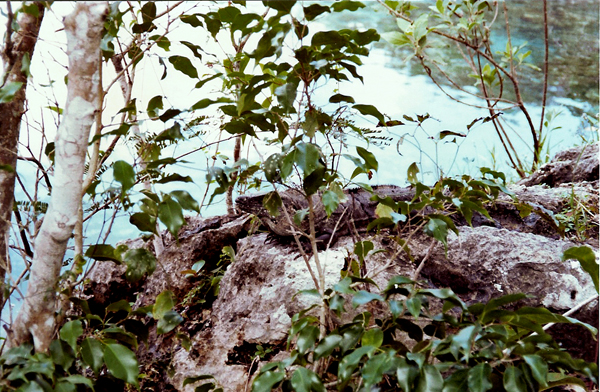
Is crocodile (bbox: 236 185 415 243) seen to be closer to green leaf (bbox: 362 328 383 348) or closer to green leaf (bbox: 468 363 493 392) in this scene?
green leaf (bbox: 362 328 383 348)

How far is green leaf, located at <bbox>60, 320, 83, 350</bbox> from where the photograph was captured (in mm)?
888

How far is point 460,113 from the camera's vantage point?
3.10 metres

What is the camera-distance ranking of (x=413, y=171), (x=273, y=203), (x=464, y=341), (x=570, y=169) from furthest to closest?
(x=570, y=169) < (x=413, y=171) < (x=273, y=203) < (x=464, y=341)

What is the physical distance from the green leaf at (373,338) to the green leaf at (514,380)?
0.65 ft

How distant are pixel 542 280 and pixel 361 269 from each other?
0.45 metres

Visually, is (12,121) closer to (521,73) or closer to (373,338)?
(373,338)

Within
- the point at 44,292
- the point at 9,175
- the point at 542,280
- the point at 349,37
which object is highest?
the point at 349,37

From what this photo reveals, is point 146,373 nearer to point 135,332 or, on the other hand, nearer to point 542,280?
point 135,332

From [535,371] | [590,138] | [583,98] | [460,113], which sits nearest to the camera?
[535,371]

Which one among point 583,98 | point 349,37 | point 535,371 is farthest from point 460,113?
point 535,371

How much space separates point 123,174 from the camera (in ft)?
2.80

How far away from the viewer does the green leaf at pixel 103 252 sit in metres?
0.99

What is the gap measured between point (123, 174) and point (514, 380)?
2.27 feet

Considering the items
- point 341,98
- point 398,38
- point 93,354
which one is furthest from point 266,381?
point 398,38
